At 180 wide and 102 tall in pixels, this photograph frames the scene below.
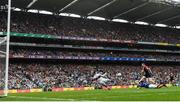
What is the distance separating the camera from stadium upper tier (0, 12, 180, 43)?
2264 inches

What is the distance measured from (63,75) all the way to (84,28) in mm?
11189

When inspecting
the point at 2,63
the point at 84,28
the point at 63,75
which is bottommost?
the point at 63,75

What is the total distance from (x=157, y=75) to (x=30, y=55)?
2157cm

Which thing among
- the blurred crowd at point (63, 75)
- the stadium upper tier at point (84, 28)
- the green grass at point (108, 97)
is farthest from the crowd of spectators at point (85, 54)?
the green grass at point (108, 97)

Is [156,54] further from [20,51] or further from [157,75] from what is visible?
[20,51]

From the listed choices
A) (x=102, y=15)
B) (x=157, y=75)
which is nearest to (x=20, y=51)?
(x=102, y=15)

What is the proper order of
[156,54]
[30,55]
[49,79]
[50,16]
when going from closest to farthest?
1. [49,79]
2. [30,55]
3. [50,16]
4. [156,54]

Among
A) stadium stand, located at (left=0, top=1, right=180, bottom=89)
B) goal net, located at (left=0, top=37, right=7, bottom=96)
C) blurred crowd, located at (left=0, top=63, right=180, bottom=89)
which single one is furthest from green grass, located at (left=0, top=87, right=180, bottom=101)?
stadium stand, located at (left=0, top=1, right=180, bottom=89)

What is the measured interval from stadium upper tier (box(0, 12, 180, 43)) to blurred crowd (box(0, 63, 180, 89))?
4.71 m

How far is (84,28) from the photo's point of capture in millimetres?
64062

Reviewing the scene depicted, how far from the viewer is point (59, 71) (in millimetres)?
57031

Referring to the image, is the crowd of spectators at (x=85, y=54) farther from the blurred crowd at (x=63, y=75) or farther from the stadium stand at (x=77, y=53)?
the blurred crowd at (x=63, y=75)

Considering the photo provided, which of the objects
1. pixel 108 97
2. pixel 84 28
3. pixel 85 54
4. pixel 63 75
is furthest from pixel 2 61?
pixel 84 28

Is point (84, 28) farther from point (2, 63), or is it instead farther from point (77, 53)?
point (2, 63)
